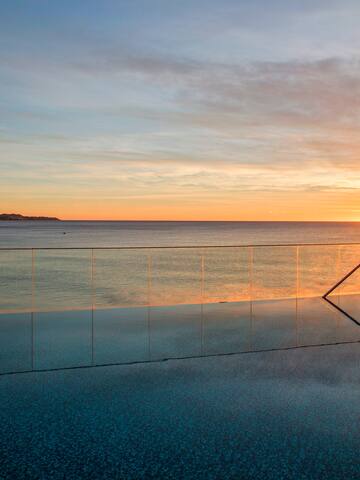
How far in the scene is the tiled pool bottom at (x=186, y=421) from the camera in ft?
5.89

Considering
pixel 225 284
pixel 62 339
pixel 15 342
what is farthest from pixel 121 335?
pixel 225 284

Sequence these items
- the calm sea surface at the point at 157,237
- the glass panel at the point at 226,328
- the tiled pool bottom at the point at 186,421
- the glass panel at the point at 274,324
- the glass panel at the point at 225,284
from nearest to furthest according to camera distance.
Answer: the tiled pool bottom at the point at 186,421
the glass panel at the point at 226,328
the glass panel at the point at 274,324
the glass panel at the point at 225,284
the calm sea surface at the point at 157,237

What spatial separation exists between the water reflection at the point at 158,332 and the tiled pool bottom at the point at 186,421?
0.28 metres

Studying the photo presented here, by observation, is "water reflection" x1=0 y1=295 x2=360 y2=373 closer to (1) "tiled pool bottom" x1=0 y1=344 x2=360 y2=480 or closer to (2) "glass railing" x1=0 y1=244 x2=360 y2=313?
(1) "tiled pool bottom" x1=0 y1=344 x2=360 y2=480

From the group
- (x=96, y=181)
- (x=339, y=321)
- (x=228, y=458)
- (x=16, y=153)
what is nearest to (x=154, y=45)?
(x=339, y=321)

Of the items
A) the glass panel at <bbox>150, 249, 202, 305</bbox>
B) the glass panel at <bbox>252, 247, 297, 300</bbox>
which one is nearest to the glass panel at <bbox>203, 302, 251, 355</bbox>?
the glass panel at <bbox>150, 249, 202, 305</bbox>

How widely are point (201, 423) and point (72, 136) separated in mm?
13573

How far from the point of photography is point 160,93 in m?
9.59

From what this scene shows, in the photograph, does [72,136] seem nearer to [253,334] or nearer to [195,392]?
[253,334]

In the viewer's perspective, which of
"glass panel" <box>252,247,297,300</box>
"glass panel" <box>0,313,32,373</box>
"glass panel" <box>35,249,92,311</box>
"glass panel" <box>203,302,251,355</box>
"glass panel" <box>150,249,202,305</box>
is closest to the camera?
"glass panel" <box>0,313,32,373</box>

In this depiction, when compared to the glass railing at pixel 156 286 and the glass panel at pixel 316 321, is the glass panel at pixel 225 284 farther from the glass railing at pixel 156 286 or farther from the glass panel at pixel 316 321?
the glass panel at pixel 316 321

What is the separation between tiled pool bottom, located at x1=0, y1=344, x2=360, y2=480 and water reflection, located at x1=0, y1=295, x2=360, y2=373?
285 millimetres

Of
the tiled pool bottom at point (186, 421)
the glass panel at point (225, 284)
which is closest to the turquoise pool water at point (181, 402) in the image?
the tiled pool bottom at point (186, 421)

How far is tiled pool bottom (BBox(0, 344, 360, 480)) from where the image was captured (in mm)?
1795
